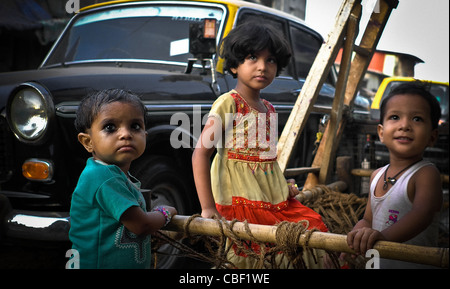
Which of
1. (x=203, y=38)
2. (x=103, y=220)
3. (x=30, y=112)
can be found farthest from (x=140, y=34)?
(x=103, y=220)

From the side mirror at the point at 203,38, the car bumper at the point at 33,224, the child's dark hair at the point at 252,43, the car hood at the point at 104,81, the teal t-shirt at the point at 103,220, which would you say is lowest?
the teal t-shirt at the point at 103,220

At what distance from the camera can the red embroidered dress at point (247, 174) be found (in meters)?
1.64

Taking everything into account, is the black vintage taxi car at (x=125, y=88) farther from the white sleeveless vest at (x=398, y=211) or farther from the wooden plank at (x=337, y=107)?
the white sleeveless vest at (x=398, y=211)

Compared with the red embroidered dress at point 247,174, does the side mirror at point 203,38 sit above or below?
above

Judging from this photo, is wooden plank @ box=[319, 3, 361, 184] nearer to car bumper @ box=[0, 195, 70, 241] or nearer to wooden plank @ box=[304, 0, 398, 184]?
wooden plank @ box=[304, 0, 398, 184]

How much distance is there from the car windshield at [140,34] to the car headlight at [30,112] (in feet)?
3.05

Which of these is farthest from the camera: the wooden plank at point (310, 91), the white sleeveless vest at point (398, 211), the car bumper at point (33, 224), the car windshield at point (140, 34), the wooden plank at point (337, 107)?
the car windshield at point (140, 34)

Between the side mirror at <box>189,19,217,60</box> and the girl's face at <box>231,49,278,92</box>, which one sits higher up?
the side mirror at <box>189,19,217,60</box>

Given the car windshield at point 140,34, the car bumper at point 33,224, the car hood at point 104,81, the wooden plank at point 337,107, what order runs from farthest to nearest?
the car windshield at point 140,34, the wooden plank at point 337,107, the car hood at point 104,81, the car bumper at point 33,224

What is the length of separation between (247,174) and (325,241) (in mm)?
496

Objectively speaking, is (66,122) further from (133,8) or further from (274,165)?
(133,8)

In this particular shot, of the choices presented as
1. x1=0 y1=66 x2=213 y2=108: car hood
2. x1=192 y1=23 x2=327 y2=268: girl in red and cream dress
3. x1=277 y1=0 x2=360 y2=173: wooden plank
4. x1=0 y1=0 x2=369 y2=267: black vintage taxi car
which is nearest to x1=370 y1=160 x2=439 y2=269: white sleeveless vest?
x1=192 y1=23 x2=327 y2=268: girl in red and cream dress

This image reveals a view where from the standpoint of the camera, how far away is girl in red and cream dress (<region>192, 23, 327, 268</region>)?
1.62 meters

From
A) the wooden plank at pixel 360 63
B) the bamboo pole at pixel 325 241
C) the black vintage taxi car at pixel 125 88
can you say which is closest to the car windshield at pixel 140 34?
the black vintage taxi car at pixel 125 88
